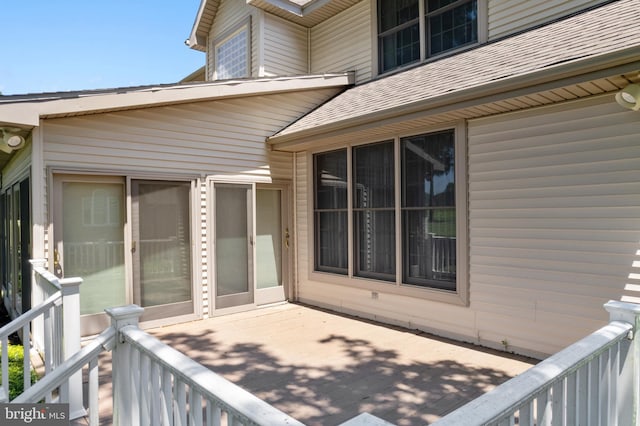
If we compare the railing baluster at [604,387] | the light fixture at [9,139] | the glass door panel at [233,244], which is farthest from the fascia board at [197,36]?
the railing baluster at [604,387]

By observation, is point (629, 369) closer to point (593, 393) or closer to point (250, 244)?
point (593, 393)

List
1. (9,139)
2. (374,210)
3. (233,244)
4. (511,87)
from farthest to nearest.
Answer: (233,244) → (374,210) → (9,139) → (511,87)

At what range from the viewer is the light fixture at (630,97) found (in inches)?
133

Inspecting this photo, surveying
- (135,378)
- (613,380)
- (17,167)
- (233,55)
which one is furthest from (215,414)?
(233,55)

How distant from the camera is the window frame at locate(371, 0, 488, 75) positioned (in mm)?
5973

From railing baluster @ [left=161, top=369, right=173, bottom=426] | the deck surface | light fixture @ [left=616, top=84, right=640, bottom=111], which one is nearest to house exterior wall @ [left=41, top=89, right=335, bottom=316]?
the deck surface

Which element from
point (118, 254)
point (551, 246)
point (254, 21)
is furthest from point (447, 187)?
point (254, 21)

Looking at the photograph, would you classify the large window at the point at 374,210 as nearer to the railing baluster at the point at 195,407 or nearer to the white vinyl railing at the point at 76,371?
the white vinyl railing at the point at 76,371

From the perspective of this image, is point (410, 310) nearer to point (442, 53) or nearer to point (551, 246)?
point (551, 246)

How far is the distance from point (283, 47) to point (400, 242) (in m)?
4.98

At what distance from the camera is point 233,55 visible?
30.1 feet

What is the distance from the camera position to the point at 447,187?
5047mm

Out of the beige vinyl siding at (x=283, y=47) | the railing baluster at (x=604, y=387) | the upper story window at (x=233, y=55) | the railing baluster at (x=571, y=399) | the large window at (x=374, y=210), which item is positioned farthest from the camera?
the upper story window at (x=233, y=55)

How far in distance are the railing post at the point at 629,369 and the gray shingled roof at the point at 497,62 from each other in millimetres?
2141
